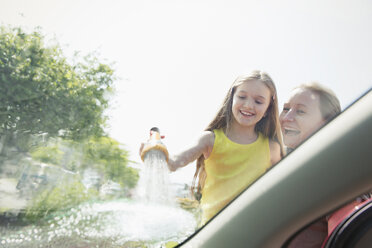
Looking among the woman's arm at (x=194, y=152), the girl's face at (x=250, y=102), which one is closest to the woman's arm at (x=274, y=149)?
the girl's face at (x=250, y=102)

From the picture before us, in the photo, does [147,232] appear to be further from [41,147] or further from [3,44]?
[41,147]

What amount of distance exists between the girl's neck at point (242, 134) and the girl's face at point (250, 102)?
0.03 meters

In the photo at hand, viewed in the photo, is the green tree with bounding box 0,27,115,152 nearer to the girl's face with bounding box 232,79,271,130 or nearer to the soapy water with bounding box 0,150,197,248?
the soapy water with bounding box 0,150,197,248

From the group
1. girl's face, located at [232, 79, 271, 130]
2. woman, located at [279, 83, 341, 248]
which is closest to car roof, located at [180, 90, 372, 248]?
woman, located at [279, 83, 341, 248]

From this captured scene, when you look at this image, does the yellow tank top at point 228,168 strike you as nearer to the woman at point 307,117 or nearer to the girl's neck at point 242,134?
the girl's neck at point 242,134

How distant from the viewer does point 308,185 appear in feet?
1.92

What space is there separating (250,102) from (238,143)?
0.57 ft

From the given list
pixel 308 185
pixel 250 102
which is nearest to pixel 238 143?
pixel 250 102

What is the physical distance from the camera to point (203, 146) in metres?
1.10

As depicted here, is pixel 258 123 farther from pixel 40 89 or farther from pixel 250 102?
pixel 40 89

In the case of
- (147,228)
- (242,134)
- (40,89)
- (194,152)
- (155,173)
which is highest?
(40,89)

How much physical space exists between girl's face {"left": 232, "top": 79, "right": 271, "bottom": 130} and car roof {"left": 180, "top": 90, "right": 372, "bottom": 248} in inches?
16.7

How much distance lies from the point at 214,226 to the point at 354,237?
0.32 m

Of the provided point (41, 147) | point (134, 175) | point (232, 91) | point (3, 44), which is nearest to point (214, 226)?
point (232, 91)
